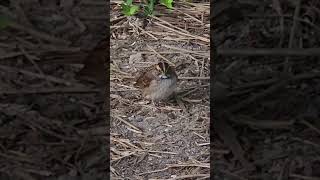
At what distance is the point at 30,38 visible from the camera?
2799mm

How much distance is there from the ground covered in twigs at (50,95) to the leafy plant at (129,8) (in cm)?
10

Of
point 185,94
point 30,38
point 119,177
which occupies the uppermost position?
point 30,38

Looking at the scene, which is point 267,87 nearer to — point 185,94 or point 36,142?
point 185,94

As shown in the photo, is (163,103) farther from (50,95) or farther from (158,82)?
(50,95)

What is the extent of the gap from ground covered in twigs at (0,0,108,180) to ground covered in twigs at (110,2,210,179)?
0.08 meters

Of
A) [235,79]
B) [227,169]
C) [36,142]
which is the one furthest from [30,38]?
[227,169]

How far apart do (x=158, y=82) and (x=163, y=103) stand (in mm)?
80

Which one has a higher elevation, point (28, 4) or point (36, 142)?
point (28, 4)

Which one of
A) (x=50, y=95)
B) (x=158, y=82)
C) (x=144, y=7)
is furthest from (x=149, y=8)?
(x=50, y=95)

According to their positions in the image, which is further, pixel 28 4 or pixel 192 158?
pixel 28 4

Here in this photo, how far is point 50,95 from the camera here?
256 cm

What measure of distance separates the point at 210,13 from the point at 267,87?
53cm

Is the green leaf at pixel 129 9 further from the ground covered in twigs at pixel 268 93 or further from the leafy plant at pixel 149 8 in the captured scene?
the ground covered in twigs at pixel 268 93

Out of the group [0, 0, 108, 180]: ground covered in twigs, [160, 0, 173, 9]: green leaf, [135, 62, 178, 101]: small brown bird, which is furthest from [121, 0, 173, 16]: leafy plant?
[135, 62, 178, 101]: small brown bird
